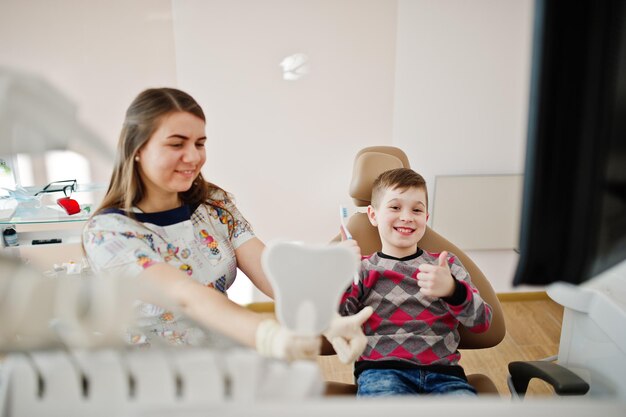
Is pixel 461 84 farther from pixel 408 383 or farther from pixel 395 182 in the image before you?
pixel 408 383

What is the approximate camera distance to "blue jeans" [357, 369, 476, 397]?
109cm

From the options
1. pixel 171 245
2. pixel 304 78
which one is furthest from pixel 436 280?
pixel 304 78

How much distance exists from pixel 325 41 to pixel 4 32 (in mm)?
1559

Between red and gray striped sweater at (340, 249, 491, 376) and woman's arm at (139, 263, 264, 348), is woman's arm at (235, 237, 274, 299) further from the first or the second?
woman's arm at (139, 263, 264, 348)

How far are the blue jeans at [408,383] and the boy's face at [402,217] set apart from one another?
36 cm

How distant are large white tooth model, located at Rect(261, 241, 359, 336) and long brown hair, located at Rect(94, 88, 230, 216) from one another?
0.58 metres

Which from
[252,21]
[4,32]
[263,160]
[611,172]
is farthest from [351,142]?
[611,172]

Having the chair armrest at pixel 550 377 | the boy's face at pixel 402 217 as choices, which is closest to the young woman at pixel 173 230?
the boy's face at pixel 402 217

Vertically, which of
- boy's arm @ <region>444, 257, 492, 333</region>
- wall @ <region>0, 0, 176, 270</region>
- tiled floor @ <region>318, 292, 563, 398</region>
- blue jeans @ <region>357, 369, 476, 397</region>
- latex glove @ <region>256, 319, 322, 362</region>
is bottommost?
tiled floor @ <region>318, 292, 563, 398</region>

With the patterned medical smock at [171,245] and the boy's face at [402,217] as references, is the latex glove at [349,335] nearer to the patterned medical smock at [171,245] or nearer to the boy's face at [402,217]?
the patterned medical smock at [171,245]

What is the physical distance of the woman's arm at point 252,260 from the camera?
110 cm

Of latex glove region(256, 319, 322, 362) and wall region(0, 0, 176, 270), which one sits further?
wall region(0, 0, 176, 270)

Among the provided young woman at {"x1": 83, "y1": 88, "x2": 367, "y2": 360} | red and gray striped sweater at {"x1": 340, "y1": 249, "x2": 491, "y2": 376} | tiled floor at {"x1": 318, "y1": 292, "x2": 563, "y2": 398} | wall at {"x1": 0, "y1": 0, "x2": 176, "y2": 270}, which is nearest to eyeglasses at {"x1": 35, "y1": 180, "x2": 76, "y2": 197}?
wall at {"x1": 0, "y1": 0, "x2": 176, "y2": 270}

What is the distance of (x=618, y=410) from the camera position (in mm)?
383
